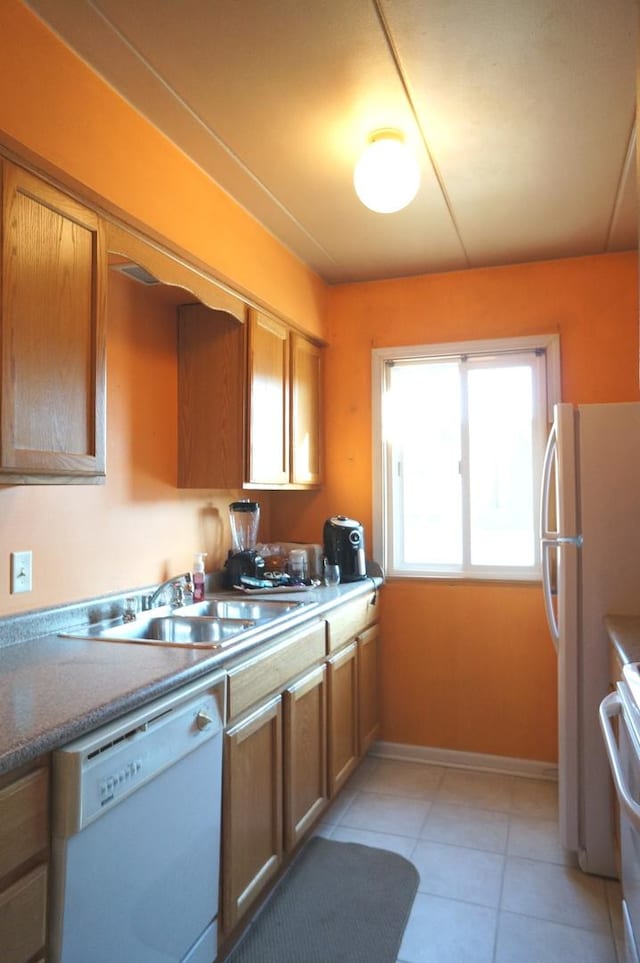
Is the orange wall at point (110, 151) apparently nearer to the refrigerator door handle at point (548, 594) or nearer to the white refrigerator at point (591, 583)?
the white refrigerator at point (591, 583)

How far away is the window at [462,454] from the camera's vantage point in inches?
125

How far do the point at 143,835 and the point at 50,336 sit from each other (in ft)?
3.78

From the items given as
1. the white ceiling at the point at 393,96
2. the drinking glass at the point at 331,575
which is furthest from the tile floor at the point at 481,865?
the white ceiling at the point at 393,96

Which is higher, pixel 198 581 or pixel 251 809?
pixel 198 581

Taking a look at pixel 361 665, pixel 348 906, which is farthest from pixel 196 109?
pixel 348 906

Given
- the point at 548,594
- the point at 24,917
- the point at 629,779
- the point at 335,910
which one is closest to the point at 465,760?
the point at 548,594

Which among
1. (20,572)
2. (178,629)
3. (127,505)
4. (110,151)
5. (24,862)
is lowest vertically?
(24,862)

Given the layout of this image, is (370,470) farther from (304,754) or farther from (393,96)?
(393,96)

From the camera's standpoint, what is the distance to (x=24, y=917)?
1071 mm

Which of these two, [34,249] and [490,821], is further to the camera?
[490,821]

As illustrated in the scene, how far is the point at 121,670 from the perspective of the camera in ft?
4.92

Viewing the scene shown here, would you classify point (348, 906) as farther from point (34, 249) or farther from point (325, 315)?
point (325, 315)

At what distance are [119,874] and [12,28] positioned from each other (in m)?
1.87

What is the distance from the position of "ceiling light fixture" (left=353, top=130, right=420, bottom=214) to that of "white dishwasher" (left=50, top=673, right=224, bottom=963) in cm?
162
